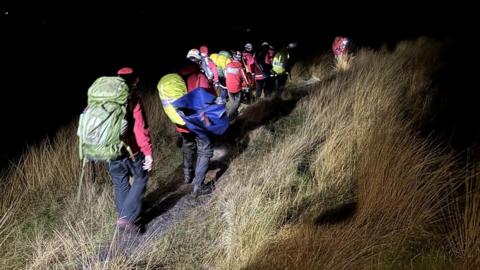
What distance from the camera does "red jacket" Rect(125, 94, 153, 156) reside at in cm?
342

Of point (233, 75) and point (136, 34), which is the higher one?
point (233, 75)

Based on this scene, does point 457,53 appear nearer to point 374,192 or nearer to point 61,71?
point 374,192

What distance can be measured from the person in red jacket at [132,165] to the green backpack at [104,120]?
0.76 ft

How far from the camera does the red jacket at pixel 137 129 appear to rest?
11.2 ft

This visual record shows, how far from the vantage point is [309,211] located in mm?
3242

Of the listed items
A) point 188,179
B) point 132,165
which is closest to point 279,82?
point 188,179

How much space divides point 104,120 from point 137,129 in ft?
1.62

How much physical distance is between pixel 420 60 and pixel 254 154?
6717mm

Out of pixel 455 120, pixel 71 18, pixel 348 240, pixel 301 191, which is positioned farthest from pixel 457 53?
pixel 71 18

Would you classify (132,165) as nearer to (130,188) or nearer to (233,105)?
(130,188)

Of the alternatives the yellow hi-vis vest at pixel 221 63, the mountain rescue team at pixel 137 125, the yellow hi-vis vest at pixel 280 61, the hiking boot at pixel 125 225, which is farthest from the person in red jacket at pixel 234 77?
the hiking boot at pixel 125 225

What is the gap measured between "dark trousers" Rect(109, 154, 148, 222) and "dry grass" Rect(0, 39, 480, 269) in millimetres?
224

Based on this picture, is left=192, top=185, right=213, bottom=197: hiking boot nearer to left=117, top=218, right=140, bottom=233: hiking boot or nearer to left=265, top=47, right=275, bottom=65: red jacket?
left=117, top=218, right=140, bottom=233: hiking boot

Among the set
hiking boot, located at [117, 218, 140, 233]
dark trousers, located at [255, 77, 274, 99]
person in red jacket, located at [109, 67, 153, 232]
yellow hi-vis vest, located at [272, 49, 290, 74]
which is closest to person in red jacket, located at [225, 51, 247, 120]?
dark trousers, located at [255, 77, 274, 99]
